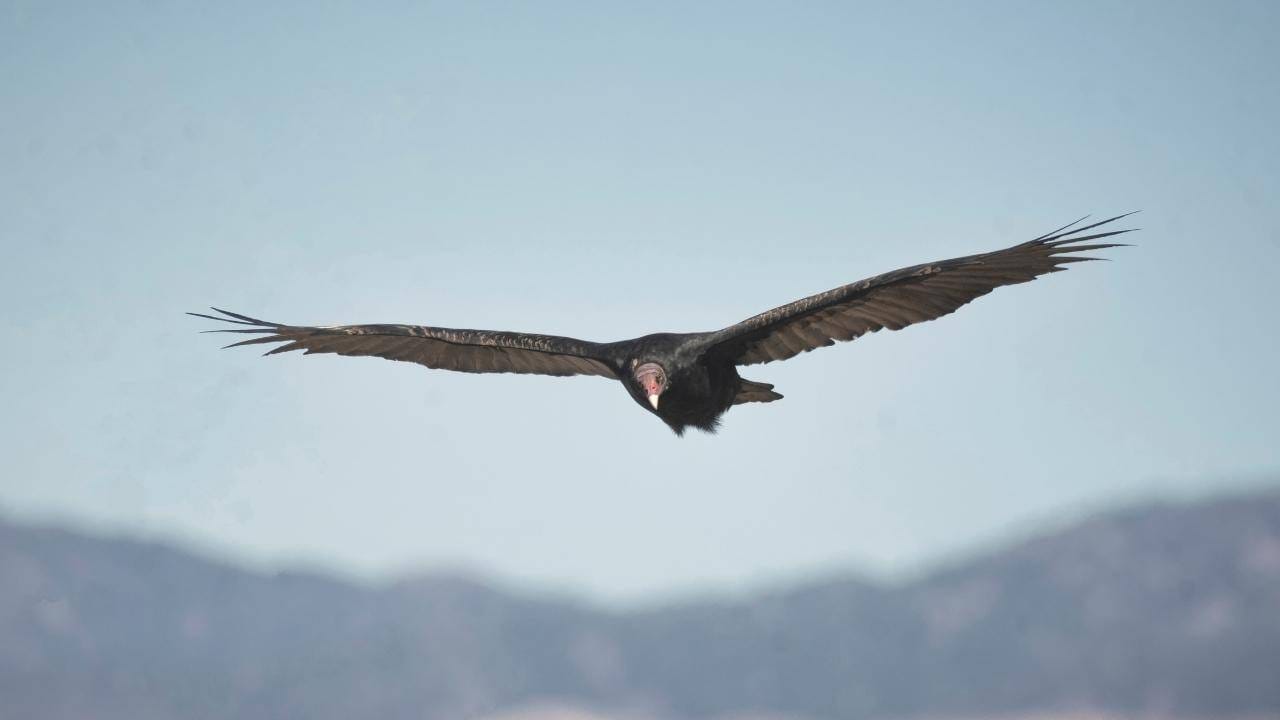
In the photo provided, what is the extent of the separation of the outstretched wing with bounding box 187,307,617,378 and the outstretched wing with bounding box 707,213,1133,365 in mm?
1828

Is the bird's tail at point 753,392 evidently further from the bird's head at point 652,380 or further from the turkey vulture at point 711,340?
the bird's head at point 652,380

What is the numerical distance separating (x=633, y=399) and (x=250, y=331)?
4685mm

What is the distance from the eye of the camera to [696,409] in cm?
1464

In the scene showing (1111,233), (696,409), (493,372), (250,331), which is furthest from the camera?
(493,372)

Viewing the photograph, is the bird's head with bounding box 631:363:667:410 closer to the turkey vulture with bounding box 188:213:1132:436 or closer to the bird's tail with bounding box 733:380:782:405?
the turkey vulture with bounding box 188:213:1132:436

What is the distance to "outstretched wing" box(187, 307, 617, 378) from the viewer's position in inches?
615

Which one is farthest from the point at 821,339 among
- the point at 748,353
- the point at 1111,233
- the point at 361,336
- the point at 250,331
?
the point at 250,331

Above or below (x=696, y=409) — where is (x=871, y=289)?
above

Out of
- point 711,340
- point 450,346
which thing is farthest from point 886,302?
point 450,346

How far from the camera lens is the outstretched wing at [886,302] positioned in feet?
43.0

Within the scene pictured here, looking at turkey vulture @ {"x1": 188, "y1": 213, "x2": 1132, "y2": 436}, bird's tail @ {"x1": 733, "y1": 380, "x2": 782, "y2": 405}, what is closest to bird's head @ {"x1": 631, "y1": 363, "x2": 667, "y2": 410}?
turkey vulture @ {"x1": 188, "y1": 213, "x2": 1132, "y2": 436}

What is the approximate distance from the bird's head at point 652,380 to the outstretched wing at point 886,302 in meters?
0.63

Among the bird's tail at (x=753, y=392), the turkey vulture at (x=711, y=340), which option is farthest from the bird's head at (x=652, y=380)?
the bird's tail at (x=753, y=392)

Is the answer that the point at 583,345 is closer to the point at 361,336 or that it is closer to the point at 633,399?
the point at 633,399
